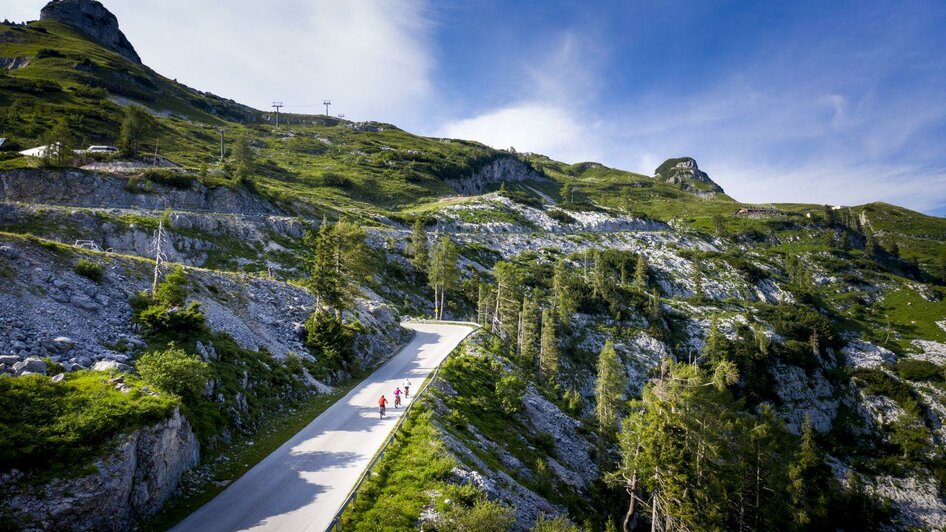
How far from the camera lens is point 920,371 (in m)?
87.6

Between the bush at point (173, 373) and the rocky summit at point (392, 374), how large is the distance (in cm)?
18

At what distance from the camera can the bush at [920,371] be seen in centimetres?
8675

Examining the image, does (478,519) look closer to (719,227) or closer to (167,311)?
(167,311)

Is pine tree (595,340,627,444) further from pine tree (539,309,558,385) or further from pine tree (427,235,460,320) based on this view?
pine tree (427,235,460,320)

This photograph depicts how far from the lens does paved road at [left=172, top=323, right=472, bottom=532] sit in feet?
51.8

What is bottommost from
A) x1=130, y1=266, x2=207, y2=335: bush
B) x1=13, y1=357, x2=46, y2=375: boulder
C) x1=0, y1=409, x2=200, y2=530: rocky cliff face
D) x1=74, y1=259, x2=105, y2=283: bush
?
x1=0, y1=409, x2=200, y2=530: rocky cliff face

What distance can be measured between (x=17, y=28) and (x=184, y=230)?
246 meters

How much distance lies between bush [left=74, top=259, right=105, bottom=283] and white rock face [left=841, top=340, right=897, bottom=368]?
135m

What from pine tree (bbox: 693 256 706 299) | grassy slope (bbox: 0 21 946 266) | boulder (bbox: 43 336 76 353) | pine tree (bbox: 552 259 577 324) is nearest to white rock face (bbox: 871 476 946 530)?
pine tree (bbox: 693 256 706 299)

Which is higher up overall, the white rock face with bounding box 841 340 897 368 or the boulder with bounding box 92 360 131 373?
the boulder with bounding box 92 360 131 373

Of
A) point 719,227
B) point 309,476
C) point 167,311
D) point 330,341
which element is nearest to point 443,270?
point 330,341

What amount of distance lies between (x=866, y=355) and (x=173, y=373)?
13577 centimetres

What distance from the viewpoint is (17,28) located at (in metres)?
191

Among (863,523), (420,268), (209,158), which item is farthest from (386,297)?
(209,158)
